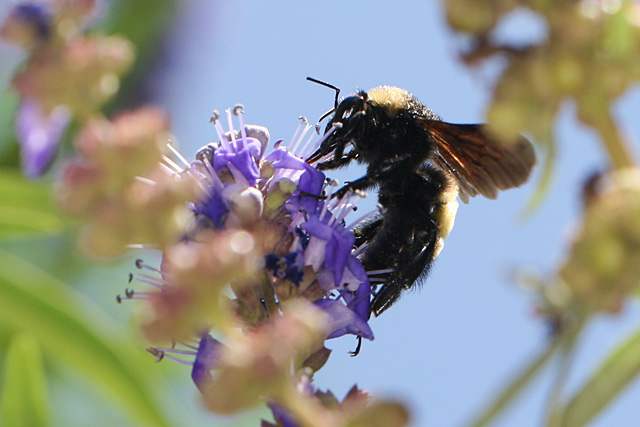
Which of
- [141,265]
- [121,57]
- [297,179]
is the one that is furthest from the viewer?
[141,265]

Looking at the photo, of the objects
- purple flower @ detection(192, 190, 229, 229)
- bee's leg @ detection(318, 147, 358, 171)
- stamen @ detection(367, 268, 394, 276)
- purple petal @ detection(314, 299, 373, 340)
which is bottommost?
purple petal @ detection(314, 299, 373, 340)

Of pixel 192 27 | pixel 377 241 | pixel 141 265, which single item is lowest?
pixel 141 265

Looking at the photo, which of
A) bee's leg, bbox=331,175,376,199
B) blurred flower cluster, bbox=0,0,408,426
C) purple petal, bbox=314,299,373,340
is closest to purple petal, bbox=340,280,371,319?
purple petal, bbox=314,299,373,340

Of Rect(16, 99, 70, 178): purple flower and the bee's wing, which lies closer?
Rect(16, 99, 70, 178): purple flower

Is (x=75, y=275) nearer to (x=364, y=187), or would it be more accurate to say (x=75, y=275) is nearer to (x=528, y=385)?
(x=364, y=187)

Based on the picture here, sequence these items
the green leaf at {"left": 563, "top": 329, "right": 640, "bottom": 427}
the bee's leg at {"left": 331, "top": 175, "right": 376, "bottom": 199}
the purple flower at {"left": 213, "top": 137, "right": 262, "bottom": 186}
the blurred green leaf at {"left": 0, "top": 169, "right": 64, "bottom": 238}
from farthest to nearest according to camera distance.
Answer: the blurred green leaf at {"left": 0, "top": 169, "right": 64, "bottom": 238}, the bee's leg at {"left": 331, "top": 175, "right": 376, "bottom": 199}, the purple flower at {"left": 213, "top": 137, "right": 262, "bottom": 186}, the green leaf at {"left": 563, "top": 329, "right": 640, "bottom": 427}

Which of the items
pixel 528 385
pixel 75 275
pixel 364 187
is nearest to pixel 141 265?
pixel 364 187

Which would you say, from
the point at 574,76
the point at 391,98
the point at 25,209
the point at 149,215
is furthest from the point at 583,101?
the point at 25,209

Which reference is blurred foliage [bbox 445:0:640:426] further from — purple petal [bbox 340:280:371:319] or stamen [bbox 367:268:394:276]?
stamen [bbox 367:268:394:276]

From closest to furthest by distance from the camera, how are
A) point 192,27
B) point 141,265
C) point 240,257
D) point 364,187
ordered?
point 240,257, point 141,265, point 364,187, point 192,27
